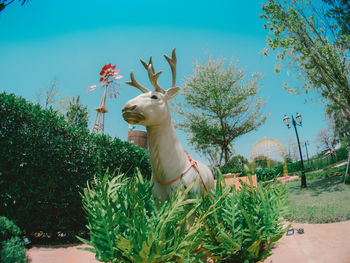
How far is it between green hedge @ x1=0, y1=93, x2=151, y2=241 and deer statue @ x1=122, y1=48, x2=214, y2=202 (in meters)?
1.67

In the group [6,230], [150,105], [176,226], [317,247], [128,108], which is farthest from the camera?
[317,247]

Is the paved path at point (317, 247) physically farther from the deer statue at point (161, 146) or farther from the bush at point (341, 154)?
the bush at point (341, 154)

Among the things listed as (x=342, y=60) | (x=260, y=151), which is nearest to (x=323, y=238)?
(x=342, y=60)

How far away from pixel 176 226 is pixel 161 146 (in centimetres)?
121

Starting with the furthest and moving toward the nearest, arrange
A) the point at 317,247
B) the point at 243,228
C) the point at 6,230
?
the point at 317,247
the point at 6,230
the point at 243,228

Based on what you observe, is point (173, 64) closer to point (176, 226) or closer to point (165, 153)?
point (165, 153)

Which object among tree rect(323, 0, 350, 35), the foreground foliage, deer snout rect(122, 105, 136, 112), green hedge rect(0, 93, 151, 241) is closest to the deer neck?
deer snout rect(122, 105, 136, 112)

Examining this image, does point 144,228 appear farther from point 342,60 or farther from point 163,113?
point 342,60

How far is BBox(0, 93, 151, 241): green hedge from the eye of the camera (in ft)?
12.2

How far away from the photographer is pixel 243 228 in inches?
42.3

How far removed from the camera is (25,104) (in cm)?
399

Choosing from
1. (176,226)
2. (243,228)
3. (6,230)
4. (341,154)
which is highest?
(176,226)

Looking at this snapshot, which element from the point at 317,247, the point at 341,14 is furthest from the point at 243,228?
the point at 341,14

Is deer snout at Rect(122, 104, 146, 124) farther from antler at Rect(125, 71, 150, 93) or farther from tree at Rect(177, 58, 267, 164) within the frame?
tree at Rect(177, 58, 267, 164)
